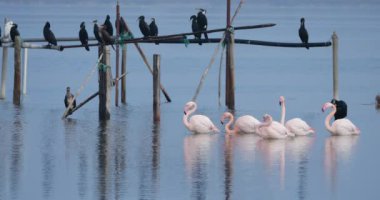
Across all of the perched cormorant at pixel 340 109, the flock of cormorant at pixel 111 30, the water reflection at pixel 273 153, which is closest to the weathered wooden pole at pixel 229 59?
the flock of cormorant at pixel 111 30

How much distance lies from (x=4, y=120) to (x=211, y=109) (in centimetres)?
483

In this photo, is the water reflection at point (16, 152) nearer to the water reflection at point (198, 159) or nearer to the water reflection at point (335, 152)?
the water reflection at point (198, 159)

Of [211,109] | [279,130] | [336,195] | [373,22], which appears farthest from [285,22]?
[336,195]

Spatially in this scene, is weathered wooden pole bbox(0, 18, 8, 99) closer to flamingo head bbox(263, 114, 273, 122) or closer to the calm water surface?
the calm water surface

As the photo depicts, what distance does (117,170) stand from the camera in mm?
18891

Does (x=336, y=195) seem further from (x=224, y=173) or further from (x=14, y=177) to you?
(x=14, y=177)

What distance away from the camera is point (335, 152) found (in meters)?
21.0

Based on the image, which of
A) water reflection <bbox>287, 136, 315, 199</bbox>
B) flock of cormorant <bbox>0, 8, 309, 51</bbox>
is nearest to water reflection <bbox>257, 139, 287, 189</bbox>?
water reflection <bbox>287, 136, 315, 199</bbox>

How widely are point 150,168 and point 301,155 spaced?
2.56 m

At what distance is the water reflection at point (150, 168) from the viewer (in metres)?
17.1

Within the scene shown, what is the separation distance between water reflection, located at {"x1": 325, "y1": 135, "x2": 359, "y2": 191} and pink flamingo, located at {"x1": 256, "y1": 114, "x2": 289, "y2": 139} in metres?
0.72

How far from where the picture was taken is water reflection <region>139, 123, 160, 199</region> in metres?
17.1

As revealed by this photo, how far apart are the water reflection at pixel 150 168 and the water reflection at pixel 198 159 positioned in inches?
17.2

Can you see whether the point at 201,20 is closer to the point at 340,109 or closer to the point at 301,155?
the point at 340,109
